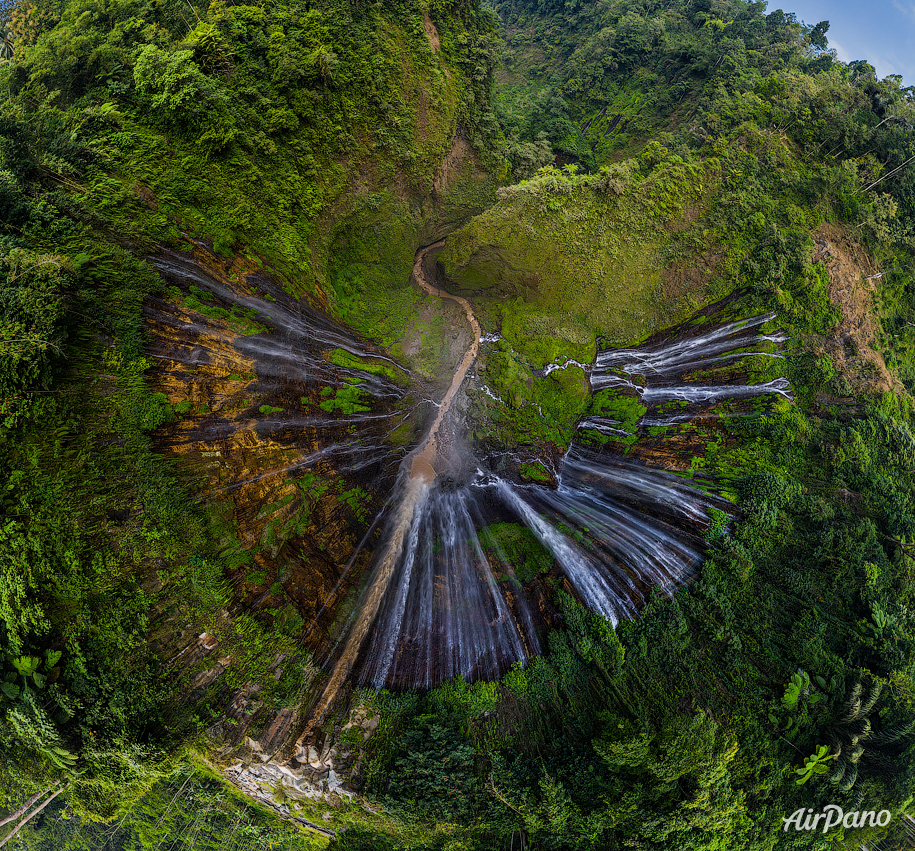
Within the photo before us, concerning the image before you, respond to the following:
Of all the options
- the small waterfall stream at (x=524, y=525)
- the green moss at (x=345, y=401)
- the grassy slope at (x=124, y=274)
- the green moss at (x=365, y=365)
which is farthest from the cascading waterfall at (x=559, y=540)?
the green moss at (x=365, y=365)

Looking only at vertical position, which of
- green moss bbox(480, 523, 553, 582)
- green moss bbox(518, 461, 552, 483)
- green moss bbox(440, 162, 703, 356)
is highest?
green moss bbox(440, 162, 703, 356)

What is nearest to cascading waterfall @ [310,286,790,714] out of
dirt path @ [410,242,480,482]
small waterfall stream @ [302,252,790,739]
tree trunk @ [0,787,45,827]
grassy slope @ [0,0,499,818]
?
small waterfall stream @ [302,252,790,739]

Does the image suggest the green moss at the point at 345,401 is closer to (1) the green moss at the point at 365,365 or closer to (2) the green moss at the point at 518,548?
(1) the green moss at the point at 365,365

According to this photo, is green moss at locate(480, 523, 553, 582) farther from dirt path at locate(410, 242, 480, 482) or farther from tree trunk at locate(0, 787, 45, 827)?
tree trunk at locate(0, 787, 45, 827)

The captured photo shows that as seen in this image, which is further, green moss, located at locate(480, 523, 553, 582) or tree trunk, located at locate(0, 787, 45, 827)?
green moss, located at locate(480, 523, 553, 582)

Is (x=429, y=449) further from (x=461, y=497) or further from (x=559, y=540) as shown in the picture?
(x=559, y=540)

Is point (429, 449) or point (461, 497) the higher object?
point (429, 449)

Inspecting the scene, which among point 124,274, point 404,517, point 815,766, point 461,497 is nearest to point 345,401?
point 404,517
